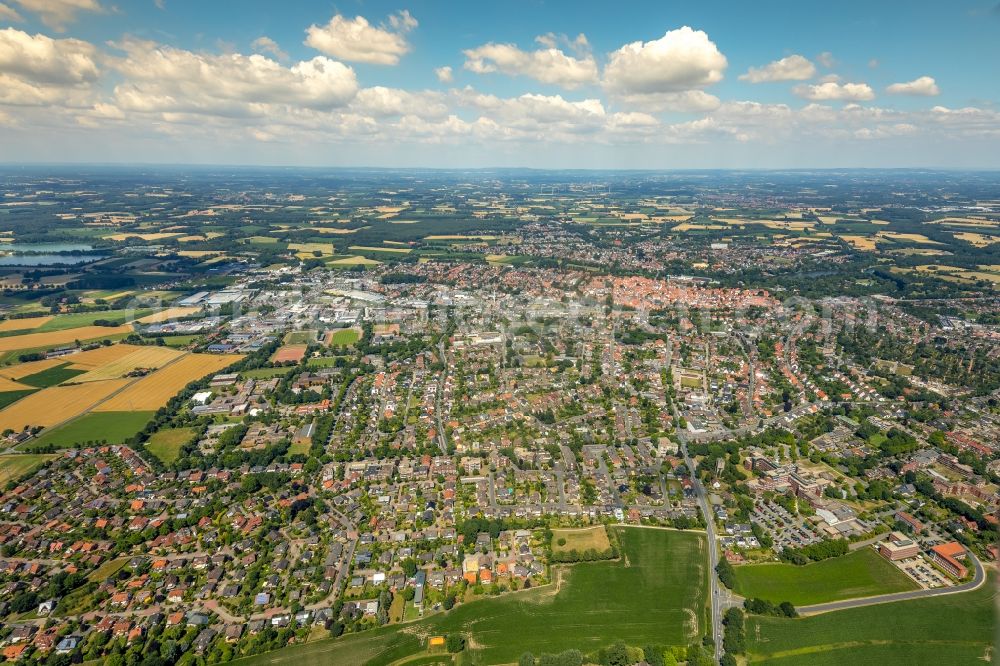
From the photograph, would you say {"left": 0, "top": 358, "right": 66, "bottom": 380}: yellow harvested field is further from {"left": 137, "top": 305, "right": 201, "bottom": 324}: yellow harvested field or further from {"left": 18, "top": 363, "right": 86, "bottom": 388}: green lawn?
{"left": 137, "top": 305, "right": 201, "bottom": 324}: yellow harvested field

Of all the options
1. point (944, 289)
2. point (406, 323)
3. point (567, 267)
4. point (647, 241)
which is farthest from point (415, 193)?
point (944, 289)

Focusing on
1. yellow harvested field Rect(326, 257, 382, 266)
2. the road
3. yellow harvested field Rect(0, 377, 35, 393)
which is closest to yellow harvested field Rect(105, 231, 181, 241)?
yellow harvested field Rect(326, 257, 382, 266)

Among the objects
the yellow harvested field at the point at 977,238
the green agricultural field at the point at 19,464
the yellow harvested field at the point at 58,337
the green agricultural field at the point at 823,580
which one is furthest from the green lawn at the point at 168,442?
the yellow harvested field at the point at 977,238

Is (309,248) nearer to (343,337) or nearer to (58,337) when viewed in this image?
(58,337)

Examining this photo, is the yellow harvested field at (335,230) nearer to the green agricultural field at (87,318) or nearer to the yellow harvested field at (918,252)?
the green agricultural field at (87,318)

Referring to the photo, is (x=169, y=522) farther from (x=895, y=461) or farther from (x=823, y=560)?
(x=895, y=461)

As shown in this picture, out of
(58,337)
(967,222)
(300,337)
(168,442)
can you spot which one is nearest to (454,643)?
(168,442)
